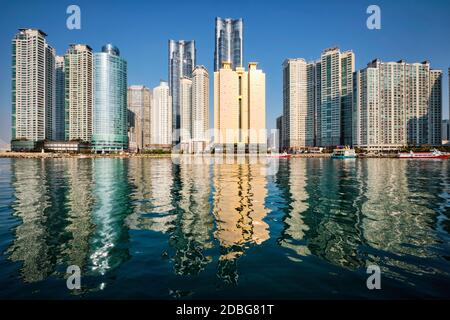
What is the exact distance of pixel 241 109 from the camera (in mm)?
184875

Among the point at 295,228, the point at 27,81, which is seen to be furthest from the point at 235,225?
the point at 27,81

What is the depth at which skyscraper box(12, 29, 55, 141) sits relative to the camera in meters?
191

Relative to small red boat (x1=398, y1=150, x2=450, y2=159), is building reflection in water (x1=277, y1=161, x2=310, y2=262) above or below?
below

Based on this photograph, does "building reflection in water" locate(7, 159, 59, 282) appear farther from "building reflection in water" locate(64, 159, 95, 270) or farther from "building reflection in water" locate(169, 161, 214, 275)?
"building reflection in water" locate(169, 161, 214, 275)

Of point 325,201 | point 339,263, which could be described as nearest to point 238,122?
point 325,201

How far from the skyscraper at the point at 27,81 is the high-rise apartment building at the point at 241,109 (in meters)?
138

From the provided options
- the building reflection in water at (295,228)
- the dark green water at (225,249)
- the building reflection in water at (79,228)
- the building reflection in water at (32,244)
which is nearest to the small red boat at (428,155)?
the dark green water at (225,249)

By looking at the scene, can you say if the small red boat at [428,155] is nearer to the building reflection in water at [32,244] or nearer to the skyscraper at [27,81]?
the building reflection in water at [32,244]

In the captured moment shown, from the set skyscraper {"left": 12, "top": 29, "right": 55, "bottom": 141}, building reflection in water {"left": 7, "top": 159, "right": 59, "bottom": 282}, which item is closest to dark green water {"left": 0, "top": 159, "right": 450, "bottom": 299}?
building reflection in water {"left": 7, "top": 159, "right": 59, "bottom": 282}

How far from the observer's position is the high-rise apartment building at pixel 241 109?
18012 cm

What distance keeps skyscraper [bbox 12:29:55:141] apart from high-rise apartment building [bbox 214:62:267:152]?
13754 cm

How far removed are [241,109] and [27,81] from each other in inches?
6415
